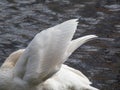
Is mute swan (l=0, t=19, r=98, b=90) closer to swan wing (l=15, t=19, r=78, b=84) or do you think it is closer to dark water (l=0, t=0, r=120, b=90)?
swan wing (l=15, t=19, r=78, b=84)

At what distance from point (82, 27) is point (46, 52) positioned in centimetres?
415

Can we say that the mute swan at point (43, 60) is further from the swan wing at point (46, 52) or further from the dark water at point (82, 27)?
the dark water at point (82, 27)

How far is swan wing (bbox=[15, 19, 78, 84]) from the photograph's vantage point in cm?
834

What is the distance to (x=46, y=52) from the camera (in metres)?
8.40

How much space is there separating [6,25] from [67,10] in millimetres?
1758

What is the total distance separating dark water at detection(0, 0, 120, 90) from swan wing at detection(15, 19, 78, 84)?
1.76 meters

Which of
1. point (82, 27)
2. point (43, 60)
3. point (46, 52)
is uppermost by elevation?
point (46, 52)

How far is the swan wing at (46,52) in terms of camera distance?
27.3 ft

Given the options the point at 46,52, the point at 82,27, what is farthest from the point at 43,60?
the point at 82,27

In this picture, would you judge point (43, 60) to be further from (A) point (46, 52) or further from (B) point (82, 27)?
(B) point (82, 27)

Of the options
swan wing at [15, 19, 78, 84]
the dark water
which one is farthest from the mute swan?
the dark water

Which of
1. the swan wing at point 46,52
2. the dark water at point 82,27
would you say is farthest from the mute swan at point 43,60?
the dark water at point 82,27

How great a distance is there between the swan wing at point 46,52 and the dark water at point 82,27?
1.76 m

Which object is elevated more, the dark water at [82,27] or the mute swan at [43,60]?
the mute swan at [43,60]
